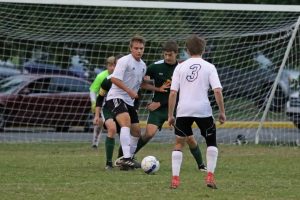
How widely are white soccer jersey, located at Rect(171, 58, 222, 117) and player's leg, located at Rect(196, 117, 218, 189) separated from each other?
0.11 m

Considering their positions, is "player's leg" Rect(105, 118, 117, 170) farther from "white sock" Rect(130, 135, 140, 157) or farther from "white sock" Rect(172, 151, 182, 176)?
"white sock" Rect(172, 151, 182, 176)

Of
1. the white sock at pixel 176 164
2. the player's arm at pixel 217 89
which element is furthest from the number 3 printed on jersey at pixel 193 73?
the white sock at pixel 176 164

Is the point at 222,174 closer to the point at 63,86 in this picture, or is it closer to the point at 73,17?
the point at 73,17

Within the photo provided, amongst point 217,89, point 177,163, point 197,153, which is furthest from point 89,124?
point 217,89

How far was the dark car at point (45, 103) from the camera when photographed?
20.3m

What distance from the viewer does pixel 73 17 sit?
1908 centimetres

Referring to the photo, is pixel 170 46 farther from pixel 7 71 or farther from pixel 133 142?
pixel 7 71

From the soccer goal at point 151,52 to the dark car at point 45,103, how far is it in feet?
0.08

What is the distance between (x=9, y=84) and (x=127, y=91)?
35.7 feet

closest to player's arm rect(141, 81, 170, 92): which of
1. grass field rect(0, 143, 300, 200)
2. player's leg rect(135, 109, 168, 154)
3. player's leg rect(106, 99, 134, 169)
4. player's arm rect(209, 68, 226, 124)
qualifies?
player's leg rect(135, 109, 168, 154)

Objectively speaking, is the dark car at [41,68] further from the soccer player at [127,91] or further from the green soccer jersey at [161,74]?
the soccer player at [127,91]

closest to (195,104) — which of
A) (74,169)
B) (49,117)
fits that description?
(74,169)

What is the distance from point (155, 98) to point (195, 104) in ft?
10.8

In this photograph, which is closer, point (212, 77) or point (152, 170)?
point (212, 77)
